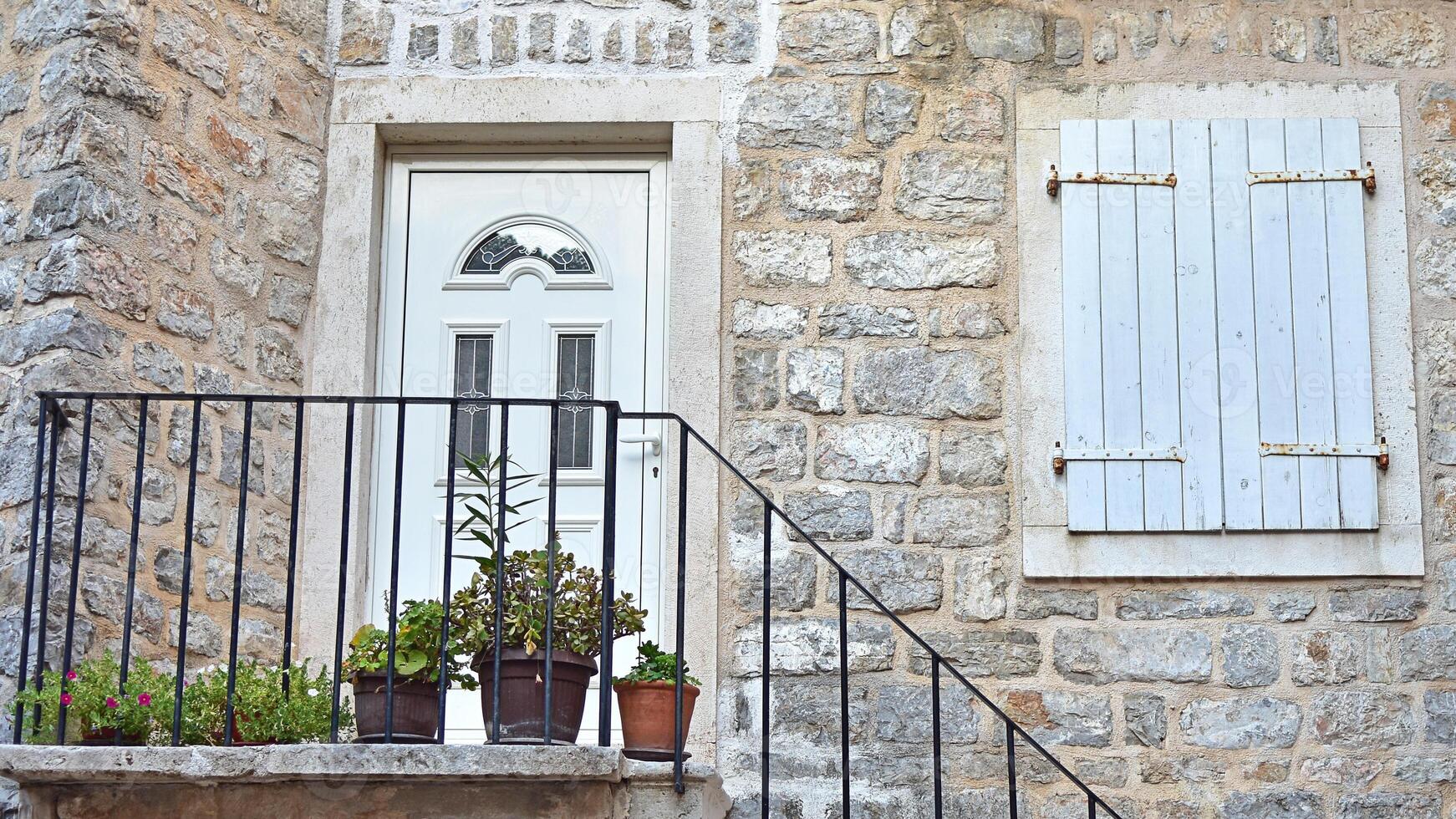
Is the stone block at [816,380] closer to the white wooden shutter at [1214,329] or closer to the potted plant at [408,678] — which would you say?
the white wooden shutter at [1214,329]

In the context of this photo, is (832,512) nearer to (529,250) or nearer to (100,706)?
(529,250)

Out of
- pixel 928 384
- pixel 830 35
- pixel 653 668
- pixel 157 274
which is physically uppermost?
pixel 830 35

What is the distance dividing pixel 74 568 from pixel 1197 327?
3.30 metres

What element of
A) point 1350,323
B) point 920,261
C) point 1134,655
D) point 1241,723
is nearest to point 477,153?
point 920,261

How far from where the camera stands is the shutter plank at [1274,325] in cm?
549

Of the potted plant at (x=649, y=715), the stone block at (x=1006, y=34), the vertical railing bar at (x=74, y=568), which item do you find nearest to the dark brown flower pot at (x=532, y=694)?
the potted plant at (x=649, y=715)

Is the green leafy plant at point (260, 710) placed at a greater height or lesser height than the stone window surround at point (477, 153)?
lesser

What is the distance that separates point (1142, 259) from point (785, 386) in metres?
1.17

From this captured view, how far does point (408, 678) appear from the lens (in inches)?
179

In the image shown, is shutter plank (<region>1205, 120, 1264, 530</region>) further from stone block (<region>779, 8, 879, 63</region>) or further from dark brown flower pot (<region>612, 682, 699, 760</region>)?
dark brown flower pot (<region>612, 682, 699, 760</region>)

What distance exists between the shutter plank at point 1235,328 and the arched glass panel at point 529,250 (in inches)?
77.0

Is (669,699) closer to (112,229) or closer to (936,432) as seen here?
(936,432)

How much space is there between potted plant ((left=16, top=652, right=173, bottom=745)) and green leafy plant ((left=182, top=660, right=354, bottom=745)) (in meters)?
0.07

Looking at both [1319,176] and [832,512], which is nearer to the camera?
[832,512]
